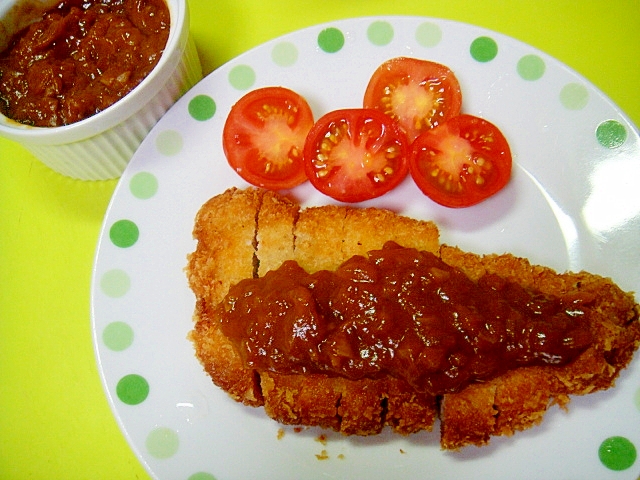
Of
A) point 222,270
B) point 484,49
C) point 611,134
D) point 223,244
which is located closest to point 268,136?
point 223,244

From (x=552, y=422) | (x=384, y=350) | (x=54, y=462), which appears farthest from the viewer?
(x=54, y=462)

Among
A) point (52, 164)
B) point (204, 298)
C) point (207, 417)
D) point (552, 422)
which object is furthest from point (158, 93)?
point (552, 422)

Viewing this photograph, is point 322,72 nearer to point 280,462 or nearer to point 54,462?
point 280,462

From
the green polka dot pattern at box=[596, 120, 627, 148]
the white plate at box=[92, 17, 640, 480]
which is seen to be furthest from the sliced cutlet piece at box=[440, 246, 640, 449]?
the green polka dot pattern at box=[596, 120, 627, 148]

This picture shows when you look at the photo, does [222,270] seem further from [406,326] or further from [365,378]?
[406,326]

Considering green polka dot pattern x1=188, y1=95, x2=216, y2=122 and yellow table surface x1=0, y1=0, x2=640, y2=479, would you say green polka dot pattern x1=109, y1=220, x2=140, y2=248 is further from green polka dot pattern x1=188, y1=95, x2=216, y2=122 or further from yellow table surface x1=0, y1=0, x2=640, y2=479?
green polka dot pattern x1=188, y1=95, x2=216, y2=122

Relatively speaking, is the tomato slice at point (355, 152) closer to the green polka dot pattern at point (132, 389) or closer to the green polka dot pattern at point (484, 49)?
the green polka dot pattern at point (484, 49)
